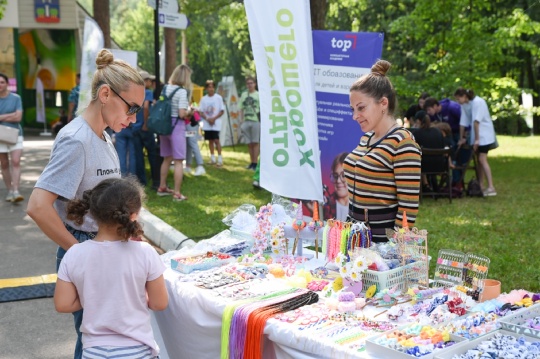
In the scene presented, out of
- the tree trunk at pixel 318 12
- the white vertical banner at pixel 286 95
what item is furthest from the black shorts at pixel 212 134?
the white vertical banner at pixel 286 95

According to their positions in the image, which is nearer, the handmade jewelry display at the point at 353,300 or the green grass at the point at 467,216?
the handmade jewelry display at the point at 353,300

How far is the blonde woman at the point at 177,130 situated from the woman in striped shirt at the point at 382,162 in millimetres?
7563

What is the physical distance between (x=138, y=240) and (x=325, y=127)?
427 cm

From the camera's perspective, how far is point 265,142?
Result: 217 inches

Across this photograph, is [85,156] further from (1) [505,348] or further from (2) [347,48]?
(2) [347,48]

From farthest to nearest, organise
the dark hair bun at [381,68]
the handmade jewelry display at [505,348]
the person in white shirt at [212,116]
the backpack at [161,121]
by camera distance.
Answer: the person in white shirt at [212,116]
the backpack at [161,121]
the dark hair bun at [381,68]
the handmade jewelry display at [505,348]

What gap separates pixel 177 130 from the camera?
11.4 metres

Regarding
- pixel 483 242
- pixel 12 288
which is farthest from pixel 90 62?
pixel 483 242

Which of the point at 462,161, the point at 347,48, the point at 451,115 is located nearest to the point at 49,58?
the point at 451,115

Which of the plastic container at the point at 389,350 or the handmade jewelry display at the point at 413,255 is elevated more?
the handmade jewelry display at the point at 413,255

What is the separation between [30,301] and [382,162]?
4081mm

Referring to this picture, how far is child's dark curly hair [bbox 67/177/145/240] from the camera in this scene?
2.87 metres

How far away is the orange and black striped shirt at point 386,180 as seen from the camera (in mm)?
3684

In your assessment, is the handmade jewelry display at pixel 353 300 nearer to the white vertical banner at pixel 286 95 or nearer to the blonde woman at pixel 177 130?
the white vertical banner at pixel 286 95
